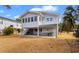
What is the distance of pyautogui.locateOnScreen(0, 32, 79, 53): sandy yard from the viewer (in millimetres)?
3062

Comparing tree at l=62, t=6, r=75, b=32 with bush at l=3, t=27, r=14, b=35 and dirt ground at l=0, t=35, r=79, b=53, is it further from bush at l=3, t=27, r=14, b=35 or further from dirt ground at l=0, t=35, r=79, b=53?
bush at l=3, t=27, r=14, b=35

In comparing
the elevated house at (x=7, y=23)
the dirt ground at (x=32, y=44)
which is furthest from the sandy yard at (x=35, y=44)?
the elevated house at (x=7, y=23)

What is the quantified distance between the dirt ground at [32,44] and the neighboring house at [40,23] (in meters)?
0.08

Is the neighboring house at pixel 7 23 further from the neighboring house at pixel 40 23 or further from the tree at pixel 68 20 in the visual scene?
the tree at pixel 68 20

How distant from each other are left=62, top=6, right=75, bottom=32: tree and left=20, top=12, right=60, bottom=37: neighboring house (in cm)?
9

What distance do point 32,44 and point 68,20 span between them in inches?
20.7

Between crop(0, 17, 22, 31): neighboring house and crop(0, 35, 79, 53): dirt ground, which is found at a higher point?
crop(0, 17, 22, 31): neighboring house

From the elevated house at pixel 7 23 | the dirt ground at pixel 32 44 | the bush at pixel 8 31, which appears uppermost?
the elevated house at pixel 7 23

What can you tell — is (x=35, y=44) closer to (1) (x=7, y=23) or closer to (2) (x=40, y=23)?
(2) (x=40, y=23)

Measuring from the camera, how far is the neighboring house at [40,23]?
3062mm

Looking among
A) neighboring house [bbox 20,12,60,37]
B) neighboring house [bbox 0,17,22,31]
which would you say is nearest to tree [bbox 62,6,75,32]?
neighboring house [bbox 20,12,60,37]

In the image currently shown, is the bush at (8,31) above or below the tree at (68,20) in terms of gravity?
below

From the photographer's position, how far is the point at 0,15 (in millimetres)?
3047
